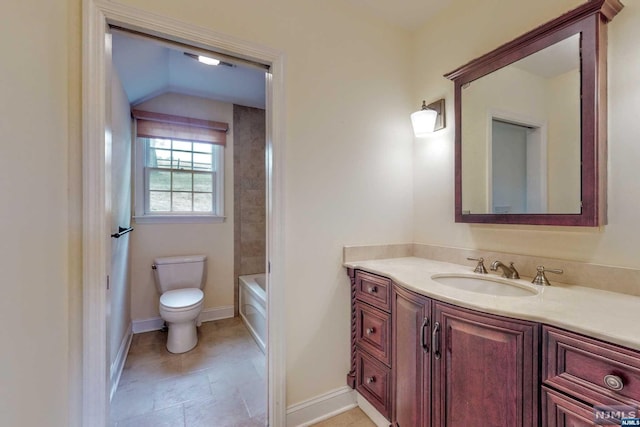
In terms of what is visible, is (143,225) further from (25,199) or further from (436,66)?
(436,66)

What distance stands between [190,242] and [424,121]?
8.56ft

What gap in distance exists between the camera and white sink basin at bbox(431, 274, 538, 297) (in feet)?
4.21

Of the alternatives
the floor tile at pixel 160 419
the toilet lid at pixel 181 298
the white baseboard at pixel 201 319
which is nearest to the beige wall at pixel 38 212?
the floor tile at pixel 160 419

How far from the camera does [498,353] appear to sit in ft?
3.15

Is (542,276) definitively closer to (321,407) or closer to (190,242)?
(321,407)

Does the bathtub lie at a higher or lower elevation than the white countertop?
lower

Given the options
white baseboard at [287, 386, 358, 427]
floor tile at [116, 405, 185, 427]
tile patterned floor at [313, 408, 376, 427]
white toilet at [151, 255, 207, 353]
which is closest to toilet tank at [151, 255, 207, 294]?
white toilet at [151, 255, 207, 353]

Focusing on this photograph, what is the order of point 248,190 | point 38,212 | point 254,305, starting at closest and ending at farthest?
point 38,212
point 254,305
point 248,190

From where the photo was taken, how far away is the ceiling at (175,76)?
203 centimetres

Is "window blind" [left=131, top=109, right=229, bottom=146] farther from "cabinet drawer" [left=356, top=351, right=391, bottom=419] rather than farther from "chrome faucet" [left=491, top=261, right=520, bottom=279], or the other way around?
"chrome faucet" [left=491, top=261, right=520, bottom=279]

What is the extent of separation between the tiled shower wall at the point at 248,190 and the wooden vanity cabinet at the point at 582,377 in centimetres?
288

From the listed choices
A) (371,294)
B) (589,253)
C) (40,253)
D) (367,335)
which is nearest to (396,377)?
(367,335)

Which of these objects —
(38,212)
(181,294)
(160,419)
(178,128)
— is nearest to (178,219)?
(181,294)

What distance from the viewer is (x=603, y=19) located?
45.4 inches
